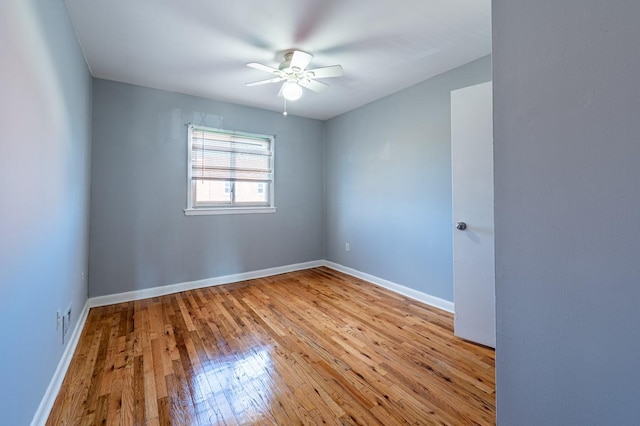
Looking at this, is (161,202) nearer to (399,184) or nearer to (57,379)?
(57,379)

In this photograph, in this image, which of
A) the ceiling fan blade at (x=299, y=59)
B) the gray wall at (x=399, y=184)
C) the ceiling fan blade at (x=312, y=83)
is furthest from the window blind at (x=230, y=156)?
the ceiling fan blade at (x=299, y=59)

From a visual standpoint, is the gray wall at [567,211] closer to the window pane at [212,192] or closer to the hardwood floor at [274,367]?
the hardwood floor at [274,367]

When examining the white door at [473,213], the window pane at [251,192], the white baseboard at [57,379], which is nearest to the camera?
the white baseboard at [57,379]

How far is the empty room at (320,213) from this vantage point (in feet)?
2.38

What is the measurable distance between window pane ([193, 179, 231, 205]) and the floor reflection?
7.25ft

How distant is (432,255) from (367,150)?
169 centimetres

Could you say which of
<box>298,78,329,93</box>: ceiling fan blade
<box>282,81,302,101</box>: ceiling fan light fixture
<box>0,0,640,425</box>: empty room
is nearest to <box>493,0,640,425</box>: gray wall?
<box>0,0,640,425</box>: empty room

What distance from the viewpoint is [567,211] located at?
2.42 ft

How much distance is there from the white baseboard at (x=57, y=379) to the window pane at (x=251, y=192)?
2.14 metres

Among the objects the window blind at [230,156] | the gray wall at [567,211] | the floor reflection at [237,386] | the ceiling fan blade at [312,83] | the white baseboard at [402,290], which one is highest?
the ceiling fan blade at [312,83]

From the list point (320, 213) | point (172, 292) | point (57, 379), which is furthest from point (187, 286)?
point (320, 213)

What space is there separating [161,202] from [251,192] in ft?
3.81

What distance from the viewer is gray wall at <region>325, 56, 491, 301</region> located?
2846 millimetres

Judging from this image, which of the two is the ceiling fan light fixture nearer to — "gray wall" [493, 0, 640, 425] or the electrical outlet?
"gray wall" [493, 0, 640, 425]
